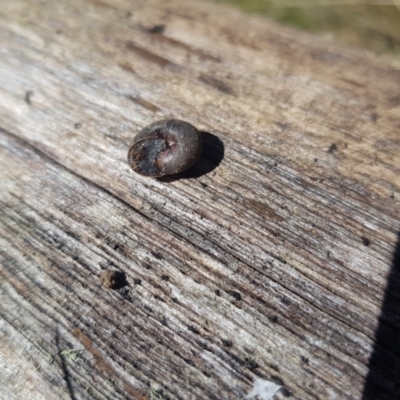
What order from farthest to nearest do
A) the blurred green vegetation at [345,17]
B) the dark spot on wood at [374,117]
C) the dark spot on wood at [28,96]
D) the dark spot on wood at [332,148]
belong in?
1. the blurred green vegetation at [345,17]
2. the dark spot on wood at [28,96]
3. the dark spot on wood at [374,117]
4. the dark spot on wood at [332,148]

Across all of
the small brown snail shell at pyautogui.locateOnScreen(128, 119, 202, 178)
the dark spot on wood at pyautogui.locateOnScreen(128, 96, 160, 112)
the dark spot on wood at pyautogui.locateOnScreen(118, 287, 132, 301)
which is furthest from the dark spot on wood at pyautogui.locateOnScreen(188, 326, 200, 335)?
the dark spot on wood at pyautogui.locateOnScreen(128, 96, 160, 112)

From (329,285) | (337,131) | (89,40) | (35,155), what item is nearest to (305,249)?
(329,285)

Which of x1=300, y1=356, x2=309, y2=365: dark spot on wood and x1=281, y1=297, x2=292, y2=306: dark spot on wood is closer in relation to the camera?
x1=300, y1=356, x2=309, y2=365: dark spot on wood

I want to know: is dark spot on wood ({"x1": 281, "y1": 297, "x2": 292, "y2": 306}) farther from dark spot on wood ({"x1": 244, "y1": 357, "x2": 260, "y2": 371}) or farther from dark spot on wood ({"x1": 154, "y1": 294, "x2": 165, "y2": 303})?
dark spot on wood ({"x1": 154, "y1": 294, "x2": 165, "y2": 303})

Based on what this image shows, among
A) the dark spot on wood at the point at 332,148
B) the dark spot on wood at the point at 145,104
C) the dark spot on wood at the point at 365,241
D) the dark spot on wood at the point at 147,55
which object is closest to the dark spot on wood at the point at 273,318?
the dark spot on wood at the point at 365,241

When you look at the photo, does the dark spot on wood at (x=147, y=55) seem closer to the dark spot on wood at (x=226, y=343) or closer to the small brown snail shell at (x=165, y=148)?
the small brown snail shell at (x=165, y=148)

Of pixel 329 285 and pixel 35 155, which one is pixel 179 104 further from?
pixel 329 285
